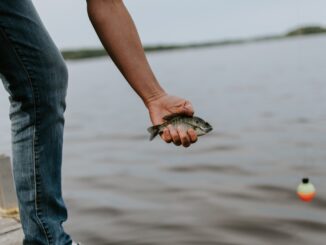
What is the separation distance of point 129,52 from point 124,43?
5cm

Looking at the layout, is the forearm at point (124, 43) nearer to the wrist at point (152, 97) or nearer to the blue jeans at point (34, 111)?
the wrist at point (152, 97)

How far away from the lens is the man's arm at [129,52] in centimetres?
228

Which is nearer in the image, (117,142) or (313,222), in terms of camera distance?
(313,222)

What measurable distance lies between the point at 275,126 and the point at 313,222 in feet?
26.5

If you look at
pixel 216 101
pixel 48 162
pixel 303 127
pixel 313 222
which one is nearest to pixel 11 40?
pixel 48 162

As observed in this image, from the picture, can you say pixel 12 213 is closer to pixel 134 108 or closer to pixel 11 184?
pixel 11 184

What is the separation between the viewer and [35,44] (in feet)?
6.72

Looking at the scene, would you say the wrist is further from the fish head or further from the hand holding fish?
the fish head

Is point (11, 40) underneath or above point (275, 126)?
underneath

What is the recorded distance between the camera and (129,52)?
2.28 metres

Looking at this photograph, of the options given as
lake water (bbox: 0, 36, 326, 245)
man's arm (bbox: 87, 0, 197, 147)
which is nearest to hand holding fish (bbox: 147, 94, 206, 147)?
man's arm (bbox: 87, 0, 197, 147)

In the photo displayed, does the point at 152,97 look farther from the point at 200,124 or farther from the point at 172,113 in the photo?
the point at 200,124

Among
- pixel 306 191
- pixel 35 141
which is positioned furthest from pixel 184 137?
pixel 306 191

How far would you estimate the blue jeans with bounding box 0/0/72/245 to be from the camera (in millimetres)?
2031
